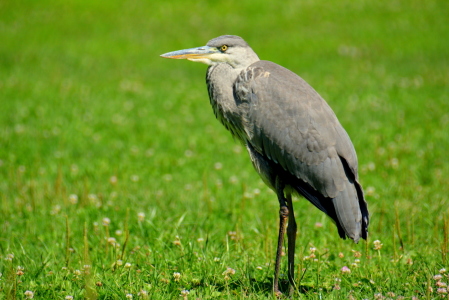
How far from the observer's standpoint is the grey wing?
3732 millimetres

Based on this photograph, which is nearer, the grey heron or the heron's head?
the grey heron

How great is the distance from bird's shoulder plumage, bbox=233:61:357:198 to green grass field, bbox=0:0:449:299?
0.63 m

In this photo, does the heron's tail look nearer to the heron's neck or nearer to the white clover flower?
the heron's neck

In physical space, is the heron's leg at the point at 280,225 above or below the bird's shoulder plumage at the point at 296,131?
below

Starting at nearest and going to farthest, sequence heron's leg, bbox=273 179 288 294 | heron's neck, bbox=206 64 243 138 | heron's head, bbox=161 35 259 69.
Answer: heron's leg, bbox=273 179 288 294
heron's neck, bbox=206 64 243 138
heron's head, bbox=161 35 259 69

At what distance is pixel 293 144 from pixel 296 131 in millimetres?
96

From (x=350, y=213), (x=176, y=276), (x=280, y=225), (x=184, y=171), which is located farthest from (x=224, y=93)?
(x=184, y=171)

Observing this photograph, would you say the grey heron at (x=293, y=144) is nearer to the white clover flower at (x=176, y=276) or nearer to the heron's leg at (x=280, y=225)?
the heron's leg at (x=280, y=225)

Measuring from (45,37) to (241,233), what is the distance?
12841 millimetres

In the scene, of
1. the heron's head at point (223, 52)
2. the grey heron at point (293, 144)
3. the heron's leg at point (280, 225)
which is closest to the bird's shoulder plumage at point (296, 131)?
the grey heron at point (293, 144)

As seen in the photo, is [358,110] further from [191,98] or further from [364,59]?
[364,59]

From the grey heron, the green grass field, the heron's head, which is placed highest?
the heron's head

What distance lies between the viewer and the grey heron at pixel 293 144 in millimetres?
3732

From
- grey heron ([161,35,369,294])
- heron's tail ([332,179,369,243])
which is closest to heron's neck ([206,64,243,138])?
grey heron ([161,35,369,294])
